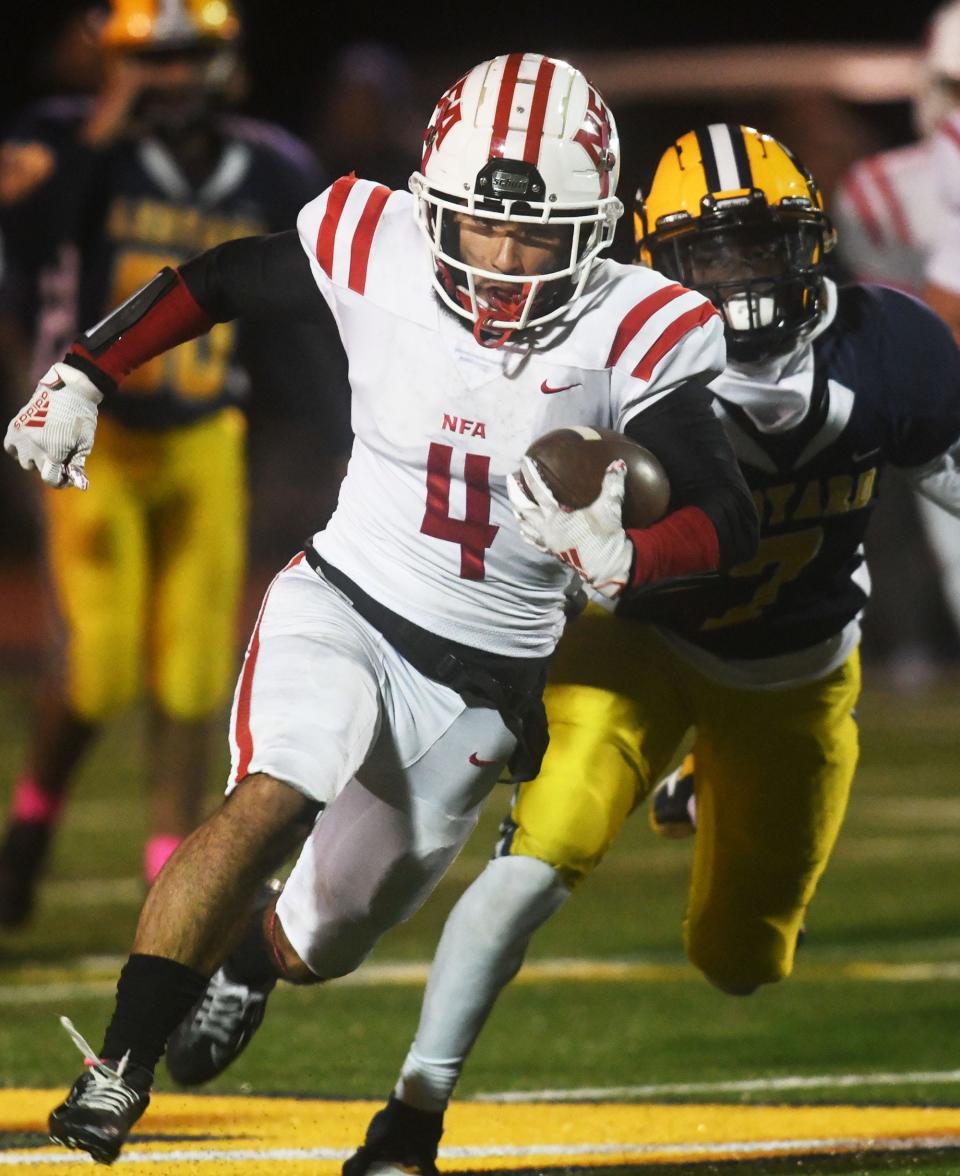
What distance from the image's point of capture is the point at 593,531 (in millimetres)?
3090

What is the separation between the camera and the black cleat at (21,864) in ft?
18.8

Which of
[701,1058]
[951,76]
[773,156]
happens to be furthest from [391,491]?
[951,76]

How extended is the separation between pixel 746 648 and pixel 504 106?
1.03 metres

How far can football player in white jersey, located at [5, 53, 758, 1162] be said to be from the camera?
333cm

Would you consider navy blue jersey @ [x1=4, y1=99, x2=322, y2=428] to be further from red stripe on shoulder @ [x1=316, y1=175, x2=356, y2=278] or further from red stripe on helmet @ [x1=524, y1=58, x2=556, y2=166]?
red stripe on helmet @ [x1=524, y1=58, x2=556, y2=166]

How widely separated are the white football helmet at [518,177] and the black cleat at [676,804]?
45.4 inches

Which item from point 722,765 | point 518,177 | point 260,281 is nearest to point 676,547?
point 518,177

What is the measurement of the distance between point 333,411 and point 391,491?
2243mm

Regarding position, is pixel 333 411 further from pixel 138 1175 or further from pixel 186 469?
pixel 138 1175

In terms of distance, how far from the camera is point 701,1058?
15.0 ft

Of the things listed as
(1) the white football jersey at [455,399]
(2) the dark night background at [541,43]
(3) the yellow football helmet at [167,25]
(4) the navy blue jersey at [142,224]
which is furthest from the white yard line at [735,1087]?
(2) the dark night background at [541,43]

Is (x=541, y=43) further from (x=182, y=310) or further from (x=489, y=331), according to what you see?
(x=489, y=331)

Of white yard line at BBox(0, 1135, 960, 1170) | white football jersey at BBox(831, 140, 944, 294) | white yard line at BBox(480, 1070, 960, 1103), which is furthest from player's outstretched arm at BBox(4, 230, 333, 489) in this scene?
white football jersey at BBox(831, 140, 944, 294)

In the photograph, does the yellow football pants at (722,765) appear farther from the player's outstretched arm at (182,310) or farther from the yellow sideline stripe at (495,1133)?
the player's outstretched arm at (182,310)
